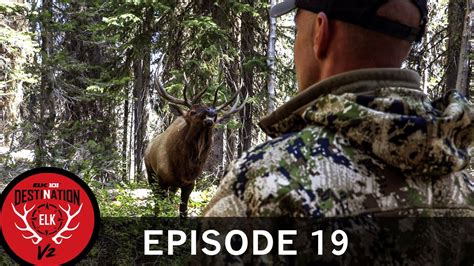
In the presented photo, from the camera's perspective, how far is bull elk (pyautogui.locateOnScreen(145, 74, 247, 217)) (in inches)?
341

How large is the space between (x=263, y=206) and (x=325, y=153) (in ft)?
0.72

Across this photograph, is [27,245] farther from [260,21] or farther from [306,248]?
[260,21]

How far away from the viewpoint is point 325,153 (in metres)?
1.33

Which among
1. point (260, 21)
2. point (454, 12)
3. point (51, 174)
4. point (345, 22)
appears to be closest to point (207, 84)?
point (260, 21)

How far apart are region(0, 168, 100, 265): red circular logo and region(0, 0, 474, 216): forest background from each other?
2693 mm

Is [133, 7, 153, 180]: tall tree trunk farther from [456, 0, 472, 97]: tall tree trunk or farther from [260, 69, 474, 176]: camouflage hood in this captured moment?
[260, 69, 474, 176]: camouflage hood

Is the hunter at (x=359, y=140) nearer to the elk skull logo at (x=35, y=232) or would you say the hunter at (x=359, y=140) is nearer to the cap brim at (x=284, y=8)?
the cap brim at (x=284, y=8)

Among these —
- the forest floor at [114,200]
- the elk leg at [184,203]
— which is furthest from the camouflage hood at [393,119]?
the elk leg at [184,203]

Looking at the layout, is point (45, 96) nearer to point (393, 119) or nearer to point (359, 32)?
point (359, 32)

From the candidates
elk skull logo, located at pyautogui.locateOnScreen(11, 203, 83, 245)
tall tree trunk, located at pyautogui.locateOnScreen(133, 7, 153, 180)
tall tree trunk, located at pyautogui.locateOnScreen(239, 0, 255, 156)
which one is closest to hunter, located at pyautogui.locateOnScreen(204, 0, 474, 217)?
elk skull logo, located at pyautogui.locateOnScreen(11, 203, 83, 245)

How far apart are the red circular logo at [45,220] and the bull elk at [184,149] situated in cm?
327

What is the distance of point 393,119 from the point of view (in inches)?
51.9

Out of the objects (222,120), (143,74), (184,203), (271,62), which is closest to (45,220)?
(184,203)

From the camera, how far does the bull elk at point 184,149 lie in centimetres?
867
